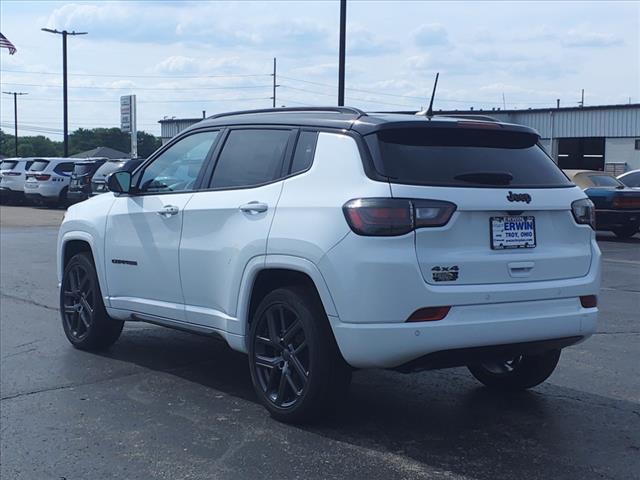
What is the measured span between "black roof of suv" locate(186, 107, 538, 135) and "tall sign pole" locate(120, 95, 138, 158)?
23.4 meters

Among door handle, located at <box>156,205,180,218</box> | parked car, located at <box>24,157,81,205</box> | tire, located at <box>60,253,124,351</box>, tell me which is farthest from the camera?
parked car, located at <box>24,157,81,205</box>

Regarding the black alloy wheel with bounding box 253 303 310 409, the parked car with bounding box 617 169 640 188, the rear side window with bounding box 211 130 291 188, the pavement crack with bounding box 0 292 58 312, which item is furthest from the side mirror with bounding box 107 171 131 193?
the parked car with bounding box 617 169 640 188

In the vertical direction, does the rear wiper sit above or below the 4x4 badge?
above

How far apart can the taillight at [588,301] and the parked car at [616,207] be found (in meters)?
13.8

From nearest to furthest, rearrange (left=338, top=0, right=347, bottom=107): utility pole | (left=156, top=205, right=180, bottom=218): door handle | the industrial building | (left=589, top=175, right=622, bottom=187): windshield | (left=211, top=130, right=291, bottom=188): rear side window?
(left=211, top=130, right=291, bottom=188): rear side window, (left=156, top=205, right=180, bottom=218): door handle, (left=589, top=175, right=622, bottom=187): windshield, (left=338, top=0, right=347, bottom=107): utility pole, the industrial building

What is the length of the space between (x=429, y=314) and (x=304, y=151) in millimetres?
1351

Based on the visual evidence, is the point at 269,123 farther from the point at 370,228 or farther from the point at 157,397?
the point at 157,397

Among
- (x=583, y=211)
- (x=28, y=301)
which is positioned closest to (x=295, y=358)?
(x=583, y=211)

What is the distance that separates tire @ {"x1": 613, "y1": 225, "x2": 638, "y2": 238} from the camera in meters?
18.7

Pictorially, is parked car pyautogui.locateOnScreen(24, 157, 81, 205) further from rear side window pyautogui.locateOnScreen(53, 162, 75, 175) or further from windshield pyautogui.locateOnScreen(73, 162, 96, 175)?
windshield pyautogui.locateOnScreen(73, 162, 96, 175)

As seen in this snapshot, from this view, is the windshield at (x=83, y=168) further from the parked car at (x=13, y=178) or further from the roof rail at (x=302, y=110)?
the roof rail at (x=302, y=110)

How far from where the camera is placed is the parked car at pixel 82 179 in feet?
92.0

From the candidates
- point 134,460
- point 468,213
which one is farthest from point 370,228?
point 134,460

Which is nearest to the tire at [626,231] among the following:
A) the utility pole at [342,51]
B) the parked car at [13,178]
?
the utility pole at [342,51]
